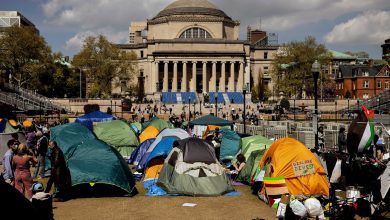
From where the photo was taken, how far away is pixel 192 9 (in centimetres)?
11938

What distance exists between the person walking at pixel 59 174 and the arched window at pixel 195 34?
4060 inches

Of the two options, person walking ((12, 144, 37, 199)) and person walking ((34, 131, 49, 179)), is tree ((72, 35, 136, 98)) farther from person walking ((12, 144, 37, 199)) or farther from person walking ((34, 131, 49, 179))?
person walking ((12, 144, 37, 199))

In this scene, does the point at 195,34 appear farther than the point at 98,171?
Yes

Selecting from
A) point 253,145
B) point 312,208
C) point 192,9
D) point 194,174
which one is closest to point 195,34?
point 192,9

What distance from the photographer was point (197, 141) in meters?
17.7

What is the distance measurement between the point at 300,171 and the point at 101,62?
77510 millimetres

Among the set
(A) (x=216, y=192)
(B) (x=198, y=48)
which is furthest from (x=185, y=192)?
(B) (x=198, y=48)

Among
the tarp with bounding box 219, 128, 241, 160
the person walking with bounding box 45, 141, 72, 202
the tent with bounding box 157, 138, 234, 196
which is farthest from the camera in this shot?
the tarp with bounding box 219, 128, 241, 160

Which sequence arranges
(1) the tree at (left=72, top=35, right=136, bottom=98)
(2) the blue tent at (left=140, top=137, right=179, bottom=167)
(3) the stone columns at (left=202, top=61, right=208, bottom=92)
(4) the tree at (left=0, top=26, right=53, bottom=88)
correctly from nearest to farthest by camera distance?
(2) the blue tent at (left=140, top=137, right=179, bottom=167), (4) the tree at (left=0, top=26, right=53, bottom=88), (1) the tree at (left=72, top=35, right=136, bottom=98), (3) the stone columns at (left=202, top=61, right=208, bottom=92)

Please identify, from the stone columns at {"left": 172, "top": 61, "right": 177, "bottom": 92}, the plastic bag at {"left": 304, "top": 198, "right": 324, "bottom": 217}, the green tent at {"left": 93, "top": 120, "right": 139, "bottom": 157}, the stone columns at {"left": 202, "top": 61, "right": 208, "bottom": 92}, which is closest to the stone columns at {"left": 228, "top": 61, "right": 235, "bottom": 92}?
the stone columns at {"left": 202, "top": 61, "right": 208, "bottom": 92}

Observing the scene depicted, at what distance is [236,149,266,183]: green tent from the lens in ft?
60.9

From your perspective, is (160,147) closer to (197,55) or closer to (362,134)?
(362,134)

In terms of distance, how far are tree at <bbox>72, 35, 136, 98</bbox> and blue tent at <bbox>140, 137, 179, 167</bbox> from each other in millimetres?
69522

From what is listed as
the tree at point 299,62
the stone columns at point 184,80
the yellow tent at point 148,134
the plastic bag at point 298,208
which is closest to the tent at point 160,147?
Result: the yellow tent at point 148,134
